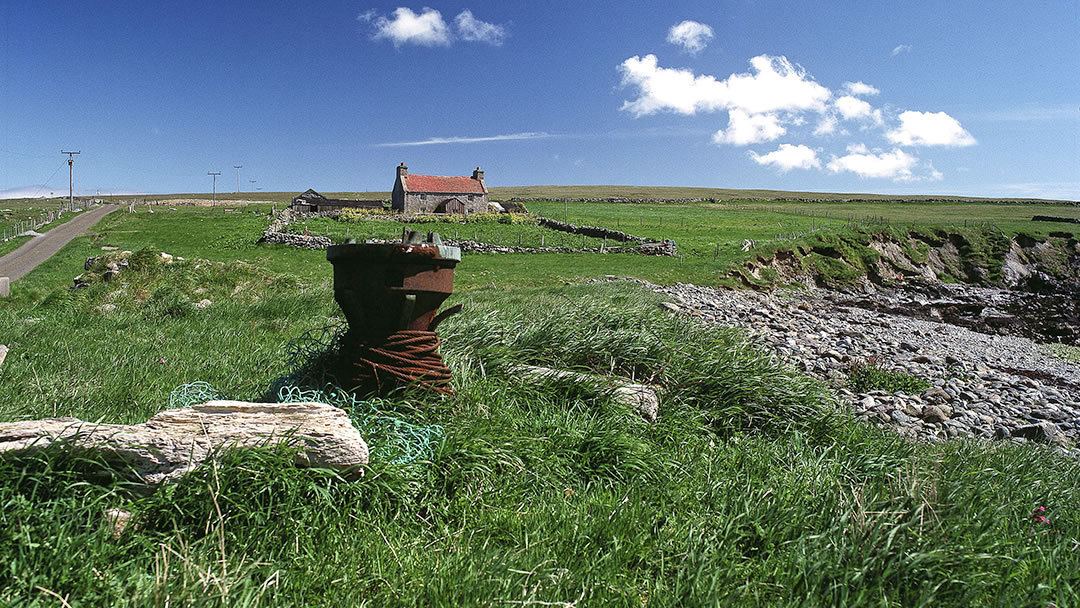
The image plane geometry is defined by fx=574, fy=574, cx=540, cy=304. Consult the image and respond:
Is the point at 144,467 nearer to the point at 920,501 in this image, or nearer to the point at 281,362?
the point at 281,362

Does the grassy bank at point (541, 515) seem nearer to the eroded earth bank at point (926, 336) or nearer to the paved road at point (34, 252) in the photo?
the eroded earth bank at point (926, 336)

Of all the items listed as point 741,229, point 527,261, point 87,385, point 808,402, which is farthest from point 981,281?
point 87,385

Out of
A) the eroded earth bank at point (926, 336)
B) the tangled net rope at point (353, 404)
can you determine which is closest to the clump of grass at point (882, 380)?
the eroded earth bank at point (926, 336)

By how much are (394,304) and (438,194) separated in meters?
64.5

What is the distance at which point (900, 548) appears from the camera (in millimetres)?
2990

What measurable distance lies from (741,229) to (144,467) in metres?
49.7

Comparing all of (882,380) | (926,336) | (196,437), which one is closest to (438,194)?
(926,336)

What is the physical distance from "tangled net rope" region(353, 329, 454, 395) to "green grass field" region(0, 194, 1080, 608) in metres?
0.18

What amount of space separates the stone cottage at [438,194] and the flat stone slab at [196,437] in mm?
Answer: 63022

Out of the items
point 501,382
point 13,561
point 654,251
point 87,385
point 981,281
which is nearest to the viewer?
point 13,561

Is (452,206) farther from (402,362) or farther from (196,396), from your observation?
(402,362)

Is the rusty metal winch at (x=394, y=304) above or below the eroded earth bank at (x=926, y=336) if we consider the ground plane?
above

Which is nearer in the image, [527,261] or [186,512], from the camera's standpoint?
[186,512]

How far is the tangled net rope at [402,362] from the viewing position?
4051 mm
